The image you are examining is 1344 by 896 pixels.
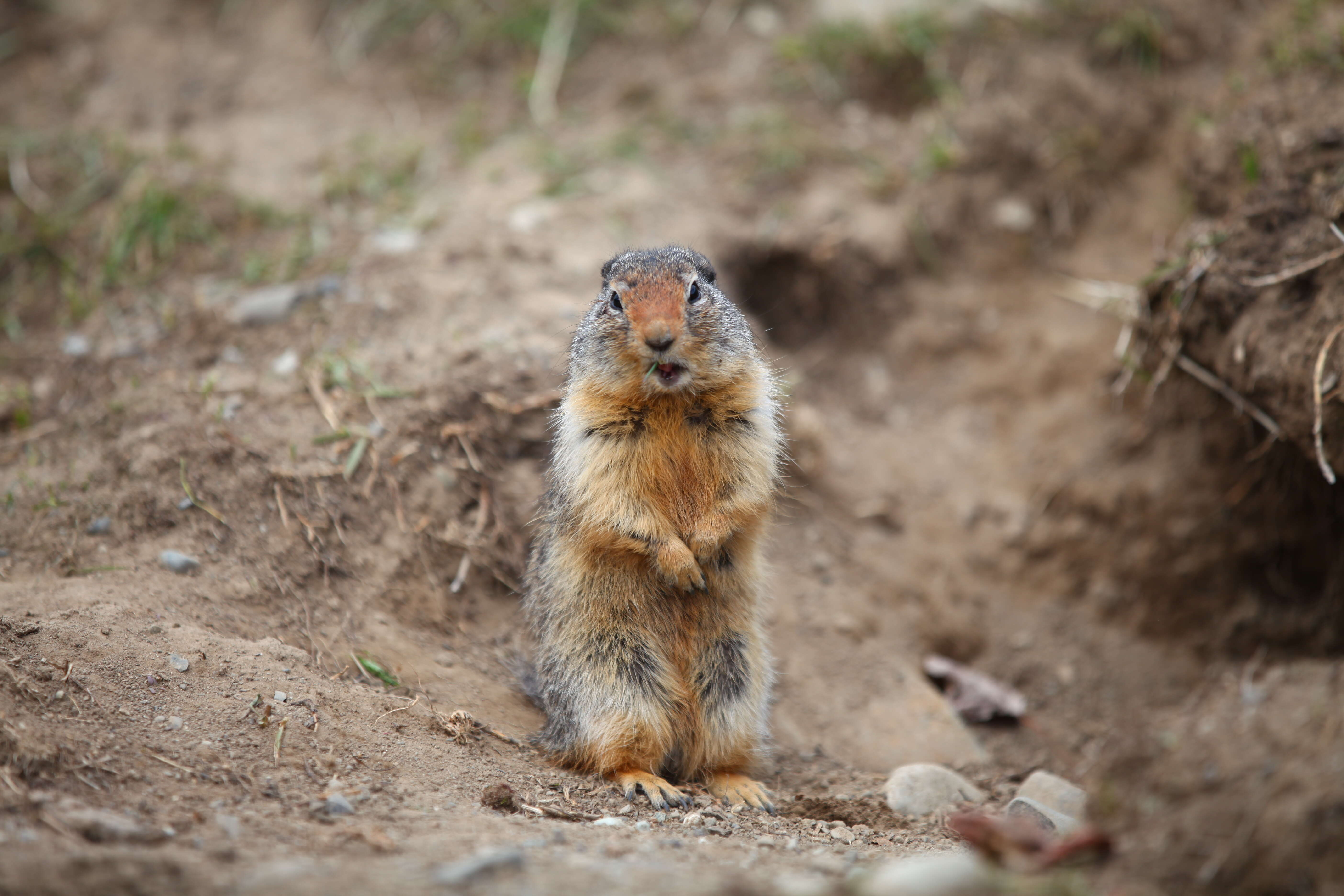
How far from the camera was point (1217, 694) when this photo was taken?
334 cm

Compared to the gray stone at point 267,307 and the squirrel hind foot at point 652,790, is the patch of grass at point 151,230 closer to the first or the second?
the gray stone at point 267,307

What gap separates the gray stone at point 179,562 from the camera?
15.2 feet

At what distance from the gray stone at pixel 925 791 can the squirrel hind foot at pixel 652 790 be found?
92cm

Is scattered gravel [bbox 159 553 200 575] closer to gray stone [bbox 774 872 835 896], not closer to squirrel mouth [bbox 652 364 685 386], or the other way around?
squirrel mouth [bbox 652 364 685 386]

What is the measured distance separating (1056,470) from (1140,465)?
1.70 feet

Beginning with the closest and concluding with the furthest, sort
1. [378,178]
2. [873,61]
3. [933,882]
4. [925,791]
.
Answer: [933,882], [925,791], [378,178], [873,61]

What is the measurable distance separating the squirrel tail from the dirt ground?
0.04m

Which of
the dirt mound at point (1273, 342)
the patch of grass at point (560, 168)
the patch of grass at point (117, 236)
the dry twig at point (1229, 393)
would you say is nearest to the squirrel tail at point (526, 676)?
the patch of grass at point (117, 236)

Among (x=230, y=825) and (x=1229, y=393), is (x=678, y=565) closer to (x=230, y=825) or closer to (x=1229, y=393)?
(x=230, y=825)

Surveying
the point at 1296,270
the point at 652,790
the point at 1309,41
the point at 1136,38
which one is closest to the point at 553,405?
the point at 652,790

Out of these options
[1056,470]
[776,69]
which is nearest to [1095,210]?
[1056,470]

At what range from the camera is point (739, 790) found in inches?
177

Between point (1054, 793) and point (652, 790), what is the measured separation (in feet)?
5.96

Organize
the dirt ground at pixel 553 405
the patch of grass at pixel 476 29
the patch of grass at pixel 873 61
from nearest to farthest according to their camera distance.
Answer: the dirt ground at pixel 553 405, the patch of grass at pixel 873 61, the patch of grass at pixel 476 29
